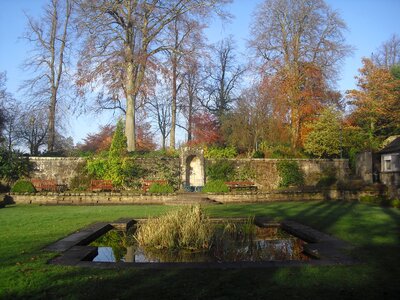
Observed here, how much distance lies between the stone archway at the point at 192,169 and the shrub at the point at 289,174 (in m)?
5.34

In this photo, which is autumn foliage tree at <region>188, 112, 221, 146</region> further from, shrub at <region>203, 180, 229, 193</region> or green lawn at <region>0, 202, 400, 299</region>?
green lawn at <region>0, 202, 400, 299</region>

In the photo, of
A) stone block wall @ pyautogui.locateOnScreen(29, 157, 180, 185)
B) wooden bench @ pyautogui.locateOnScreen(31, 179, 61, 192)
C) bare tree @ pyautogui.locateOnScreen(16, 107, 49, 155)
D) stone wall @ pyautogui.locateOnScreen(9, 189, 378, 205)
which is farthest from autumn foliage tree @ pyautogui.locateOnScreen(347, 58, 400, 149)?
bare tree @ pyautogui.locateOnScreen(16, 107, 49, 155)

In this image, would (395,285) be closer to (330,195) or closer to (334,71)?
(330,195)

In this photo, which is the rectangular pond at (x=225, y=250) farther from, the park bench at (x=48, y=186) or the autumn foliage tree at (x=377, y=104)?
the autumn foliage tree at (x=377, y=104)

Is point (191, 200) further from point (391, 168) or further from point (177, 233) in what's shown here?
point (391, 168)

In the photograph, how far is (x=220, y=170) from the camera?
2434 centimetres

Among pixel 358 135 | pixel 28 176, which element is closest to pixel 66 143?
pixel 28 176

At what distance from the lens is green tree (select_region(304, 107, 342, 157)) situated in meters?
26.9

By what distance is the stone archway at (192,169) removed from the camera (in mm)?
24141

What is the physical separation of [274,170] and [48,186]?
561 inches

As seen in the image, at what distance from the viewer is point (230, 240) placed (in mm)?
8211

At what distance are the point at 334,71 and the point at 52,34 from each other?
77.4 feet

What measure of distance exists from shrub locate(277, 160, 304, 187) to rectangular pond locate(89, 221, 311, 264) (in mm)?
16254

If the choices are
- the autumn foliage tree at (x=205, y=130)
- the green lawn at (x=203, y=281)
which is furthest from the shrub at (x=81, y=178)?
the green lawn at (x=203, y=281)
